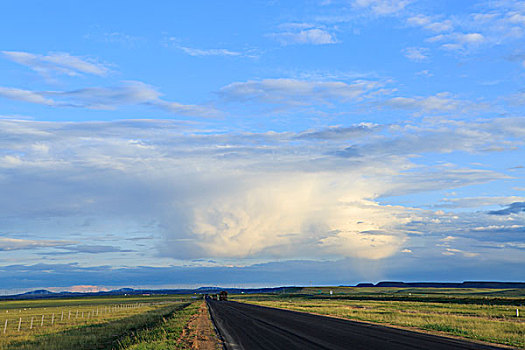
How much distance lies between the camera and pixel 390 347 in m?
18.8

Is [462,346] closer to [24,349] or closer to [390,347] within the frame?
[390,347]

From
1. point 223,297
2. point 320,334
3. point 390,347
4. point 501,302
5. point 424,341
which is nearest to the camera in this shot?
point 390,347

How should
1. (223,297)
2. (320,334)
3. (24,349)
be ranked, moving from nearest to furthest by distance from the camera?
(24,349) < (320,334) < (223,297)

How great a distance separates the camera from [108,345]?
24.6m

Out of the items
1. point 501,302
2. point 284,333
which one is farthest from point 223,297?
point 284,333

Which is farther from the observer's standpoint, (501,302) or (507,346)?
(501,302)

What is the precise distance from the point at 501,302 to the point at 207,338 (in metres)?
72.0

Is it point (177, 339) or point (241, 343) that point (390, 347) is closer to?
point (241, 343)

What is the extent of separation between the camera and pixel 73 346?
2433 centimetres

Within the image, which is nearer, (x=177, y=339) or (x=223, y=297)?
(x=177, y=339)

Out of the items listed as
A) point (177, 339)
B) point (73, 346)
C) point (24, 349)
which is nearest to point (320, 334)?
point (177, 339)

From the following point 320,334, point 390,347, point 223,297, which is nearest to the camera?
point 390,347

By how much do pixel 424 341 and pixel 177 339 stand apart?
38.7ft

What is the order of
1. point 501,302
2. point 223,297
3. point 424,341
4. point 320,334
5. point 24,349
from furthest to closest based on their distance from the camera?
point 223,297 < point 501,302 < point 320,334 < point 24,349 < point 424,341
